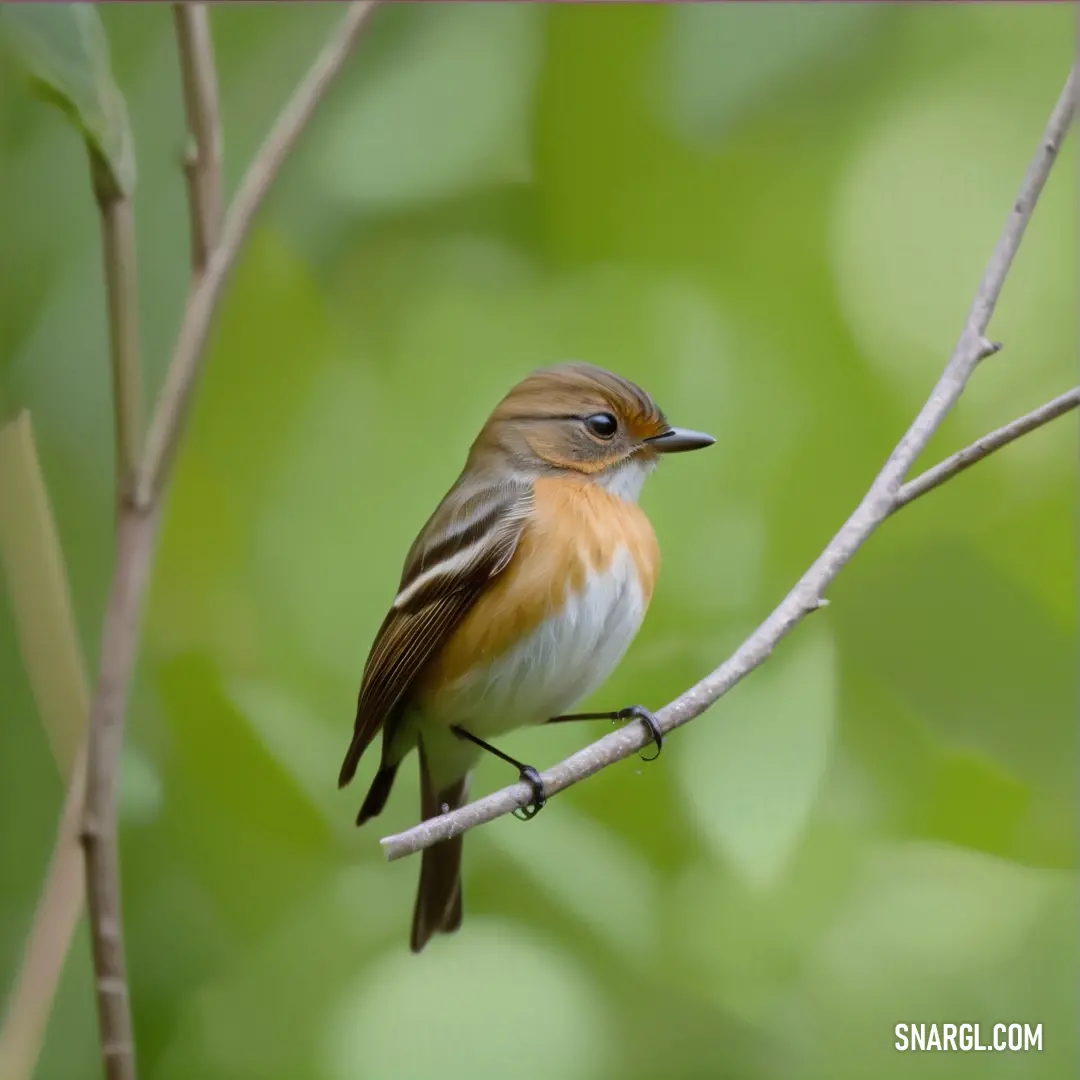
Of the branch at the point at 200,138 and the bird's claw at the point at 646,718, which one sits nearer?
the bird's claw at the point at 646,718

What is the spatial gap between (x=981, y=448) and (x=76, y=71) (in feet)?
→ 3.00

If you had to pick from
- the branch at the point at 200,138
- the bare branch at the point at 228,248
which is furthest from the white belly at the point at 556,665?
the branch at the point at 200,138

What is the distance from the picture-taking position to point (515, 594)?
3.86ft

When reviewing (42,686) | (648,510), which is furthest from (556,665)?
(42,686)

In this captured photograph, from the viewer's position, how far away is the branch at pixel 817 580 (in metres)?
1.02

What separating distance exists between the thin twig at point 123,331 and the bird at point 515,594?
1.02 feet

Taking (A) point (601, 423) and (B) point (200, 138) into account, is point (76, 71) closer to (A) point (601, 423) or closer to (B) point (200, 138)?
(B) point (200, 138)

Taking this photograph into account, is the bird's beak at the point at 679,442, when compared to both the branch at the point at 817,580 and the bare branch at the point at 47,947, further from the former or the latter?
the bare branch at the point at 47,947

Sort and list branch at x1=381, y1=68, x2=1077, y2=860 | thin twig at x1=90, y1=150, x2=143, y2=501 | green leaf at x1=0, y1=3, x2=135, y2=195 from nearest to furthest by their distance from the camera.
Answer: branch at x1=381, y1=68, x2=1077, y2=860
green leaf at x1=0, y1=3, x2=135, y2=195
thin twig at x1=90, y1=150, x2=143, y2=501

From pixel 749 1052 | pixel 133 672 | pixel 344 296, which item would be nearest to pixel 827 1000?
pixel 749 1052

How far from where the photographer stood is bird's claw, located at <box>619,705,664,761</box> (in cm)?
109

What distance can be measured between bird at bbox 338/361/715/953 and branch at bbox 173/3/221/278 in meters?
0.36

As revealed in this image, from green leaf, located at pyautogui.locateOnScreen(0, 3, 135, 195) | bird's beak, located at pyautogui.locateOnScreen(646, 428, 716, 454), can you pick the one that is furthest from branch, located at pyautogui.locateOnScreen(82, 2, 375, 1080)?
bird's beak, located at pyautogui.locateOnScreen(646, 428, 716, 454)

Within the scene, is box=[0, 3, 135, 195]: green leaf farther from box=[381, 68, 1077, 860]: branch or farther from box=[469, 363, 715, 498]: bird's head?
box=[381, 68, 1077, 860]: branch
